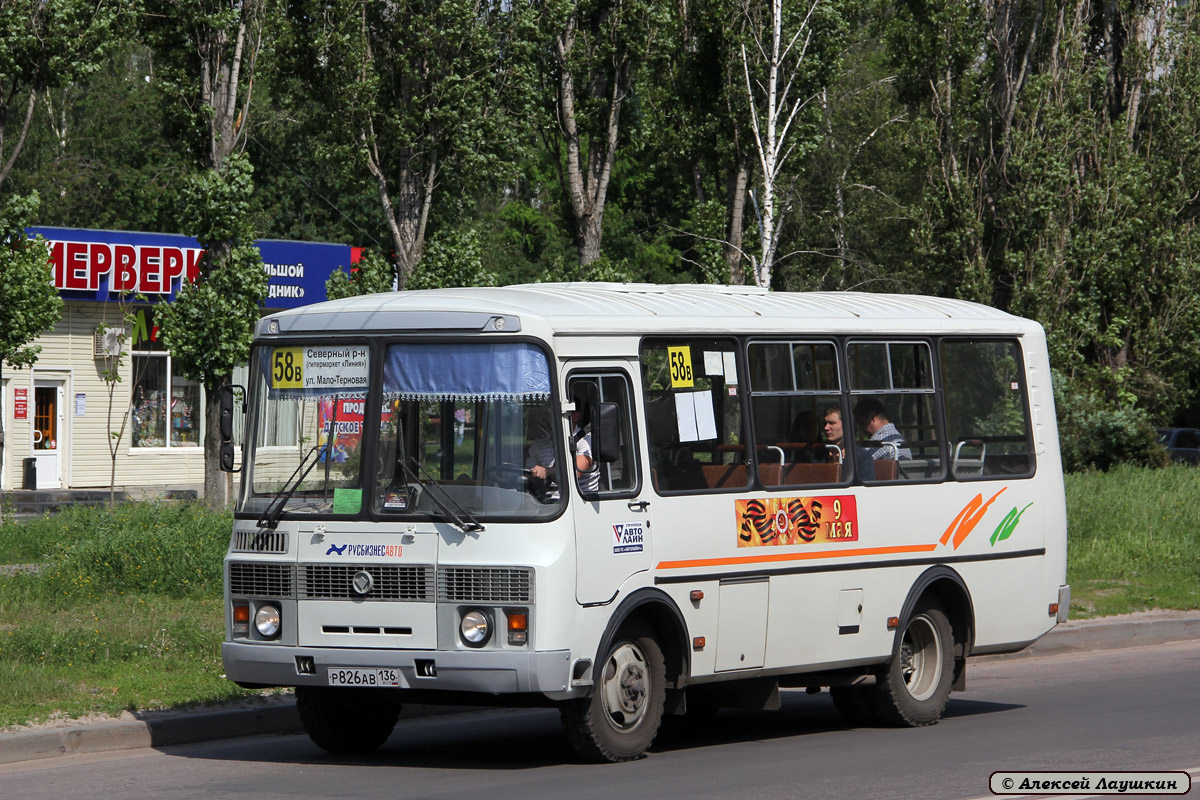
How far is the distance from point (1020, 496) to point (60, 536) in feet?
38.2

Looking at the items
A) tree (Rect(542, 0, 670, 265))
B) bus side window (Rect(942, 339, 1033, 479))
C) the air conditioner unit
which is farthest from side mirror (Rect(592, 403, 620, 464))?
the air conditioner unit

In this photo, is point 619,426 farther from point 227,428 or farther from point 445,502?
point 227,428

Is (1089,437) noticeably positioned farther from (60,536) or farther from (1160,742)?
(1160,742)

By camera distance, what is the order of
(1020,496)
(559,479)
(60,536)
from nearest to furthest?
(559,479) → (1020,496) → (60,536)

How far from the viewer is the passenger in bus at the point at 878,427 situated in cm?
1111

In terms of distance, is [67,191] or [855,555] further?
[67,191]

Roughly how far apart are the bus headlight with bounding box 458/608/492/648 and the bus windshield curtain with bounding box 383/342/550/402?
1.19 m

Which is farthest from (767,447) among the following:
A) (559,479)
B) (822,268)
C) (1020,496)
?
(822,268)

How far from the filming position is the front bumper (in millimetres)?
8789

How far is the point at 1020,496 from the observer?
12.0 m

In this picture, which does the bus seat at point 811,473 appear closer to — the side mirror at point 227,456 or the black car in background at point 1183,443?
the side mirror at point 227,456

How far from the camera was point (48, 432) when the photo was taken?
37500mm

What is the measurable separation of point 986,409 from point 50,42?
15907mm

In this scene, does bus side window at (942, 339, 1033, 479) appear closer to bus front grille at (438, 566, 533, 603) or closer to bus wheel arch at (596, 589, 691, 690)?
bus wheel arch at (596, 589, 691, 690)
